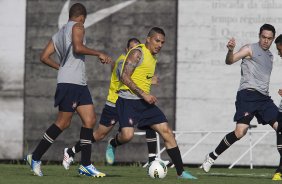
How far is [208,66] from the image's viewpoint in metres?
20.2

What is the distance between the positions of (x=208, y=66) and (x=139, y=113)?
288 inches

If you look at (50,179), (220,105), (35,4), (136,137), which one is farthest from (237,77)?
(50,179)

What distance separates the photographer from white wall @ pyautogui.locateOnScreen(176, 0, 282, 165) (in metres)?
20.1

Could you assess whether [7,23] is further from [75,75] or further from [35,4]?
[75,75]

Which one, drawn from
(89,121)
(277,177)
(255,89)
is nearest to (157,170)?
(89,121)

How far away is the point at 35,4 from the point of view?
20.4 meters

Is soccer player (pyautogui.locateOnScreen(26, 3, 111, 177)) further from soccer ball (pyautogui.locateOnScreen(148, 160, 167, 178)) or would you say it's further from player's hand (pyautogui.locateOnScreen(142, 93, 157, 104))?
player's hand (pyautogui.locateOnScreen(142, 93, 157, 104))

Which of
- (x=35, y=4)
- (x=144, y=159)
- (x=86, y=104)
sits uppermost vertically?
(x=35, y=4)

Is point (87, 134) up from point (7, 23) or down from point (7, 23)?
down

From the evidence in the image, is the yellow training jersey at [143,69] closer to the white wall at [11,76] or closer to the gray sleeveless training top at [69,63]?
the gray sleeveless training top at [69,63]

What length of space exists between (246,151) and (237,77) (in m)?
1.43

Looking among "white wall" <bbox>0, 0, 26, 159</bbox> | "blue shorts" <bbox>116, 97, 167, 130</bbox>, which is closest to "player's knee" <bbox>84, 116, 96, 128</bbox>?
"blue shorts" <bbox>116, 97, 167, 130</bbox>

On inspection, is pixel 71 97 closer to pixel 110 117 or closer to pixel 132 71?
pixel 132 71

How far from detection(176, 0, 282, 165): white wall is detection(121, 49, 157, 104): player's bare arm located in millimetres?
7197
